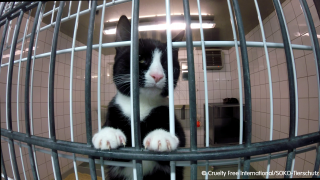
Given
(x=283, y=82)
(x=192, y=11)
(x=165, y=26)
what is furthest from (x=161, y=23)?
(x=283, y=82)

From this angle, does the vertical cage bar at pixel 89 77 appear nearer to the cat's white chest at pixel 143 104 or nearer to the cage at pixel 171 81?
the cage at pixel 171 81

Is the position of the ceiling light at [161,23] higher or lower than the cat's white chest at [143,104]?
higher

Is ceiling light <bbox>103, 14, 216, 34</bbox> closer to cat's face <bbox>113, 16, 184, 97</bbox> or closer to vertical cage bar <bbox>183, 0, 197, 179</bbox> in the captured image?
cat's face <bbox>113, 16, 184, 97</bbox>

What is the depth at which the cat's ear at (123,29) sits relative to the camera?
50 cm

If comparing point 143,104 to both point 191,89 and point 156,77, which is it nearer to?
point 156,77

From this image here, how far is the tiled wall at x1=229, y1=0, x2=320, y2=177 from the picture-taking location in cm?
70

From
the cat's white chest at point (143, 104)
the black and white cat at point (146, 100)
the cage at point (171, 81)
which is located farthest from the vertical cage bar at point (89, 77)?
the cat's white chest at point (143, 104)

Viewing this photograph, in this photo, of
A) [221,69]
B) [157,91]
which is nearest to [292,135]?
[157,91]

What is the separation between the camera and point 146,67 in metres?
0.52

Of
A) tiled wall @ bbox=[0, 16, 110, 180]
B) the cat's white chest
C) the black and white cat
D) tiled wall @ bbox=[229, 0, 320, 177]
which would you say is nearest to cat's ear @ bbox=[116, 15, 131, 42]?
the black and white cat

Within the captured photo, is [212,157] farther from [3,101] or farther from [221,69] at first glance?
[221,69]

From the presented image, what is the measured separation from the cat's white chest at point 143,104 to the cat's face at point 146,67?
0.04 meters

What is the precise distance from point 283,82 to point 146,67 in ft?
3.91

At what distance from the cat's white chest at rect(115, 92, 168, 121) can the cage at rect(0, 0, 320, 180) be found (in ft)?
0.32
